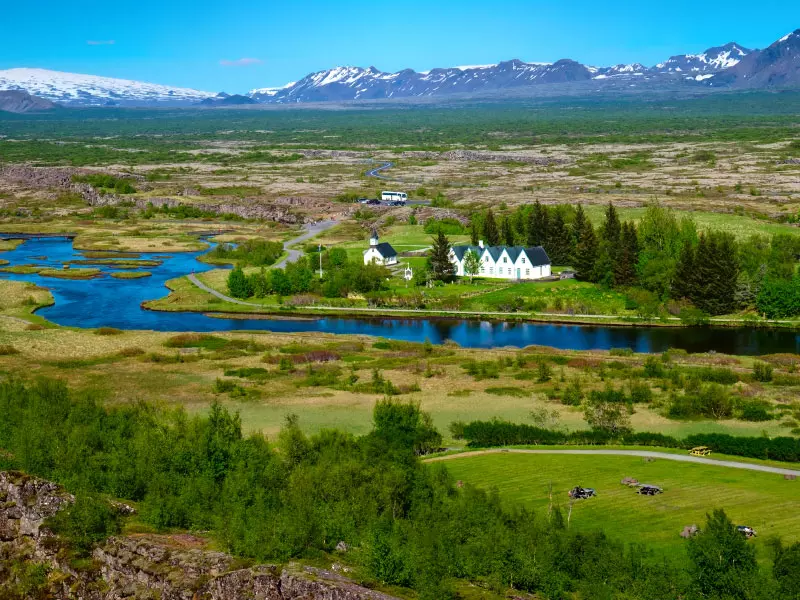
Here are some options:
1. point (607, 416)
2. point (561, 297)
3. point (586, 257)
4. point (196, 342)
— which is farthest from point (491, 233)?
point (607, 416)

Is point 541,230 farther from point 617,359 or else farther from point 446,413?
point 446,413

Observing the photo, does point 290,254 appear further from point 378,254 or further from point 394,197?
point 394,197

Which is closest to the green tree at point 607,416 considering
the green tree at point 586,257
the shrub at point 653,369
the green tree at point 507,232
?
the shrub at point 653,369

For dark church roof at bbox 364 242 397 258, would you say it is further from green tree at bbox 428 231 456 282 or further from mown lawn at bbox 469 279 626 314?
mown lawn at bbox 469 279 626 314

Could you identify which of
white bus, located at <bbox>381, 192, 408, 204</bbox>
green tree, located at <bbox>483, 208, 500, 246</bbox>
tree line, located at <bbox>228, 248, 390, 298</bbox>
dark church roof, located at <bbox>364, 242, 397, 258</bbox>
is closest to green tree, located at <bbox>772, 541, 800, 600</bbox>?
tree line, located at <bbox>228, 248, 390, 298</bbox>

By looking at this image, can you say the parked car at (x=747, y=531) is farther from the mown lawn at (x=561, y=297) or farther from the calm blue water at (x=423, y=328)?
the mown lawn at (x=561, y=297)

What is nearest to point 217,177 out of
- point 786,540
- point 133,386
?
point 133,386
